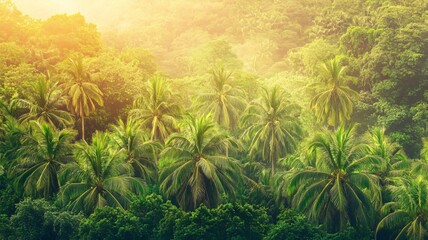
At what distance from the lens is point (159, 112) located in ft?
141

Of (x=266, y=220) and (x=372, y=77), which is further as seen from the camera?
(x=372, y=77)

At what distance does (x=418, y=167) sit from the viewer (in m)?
36.7

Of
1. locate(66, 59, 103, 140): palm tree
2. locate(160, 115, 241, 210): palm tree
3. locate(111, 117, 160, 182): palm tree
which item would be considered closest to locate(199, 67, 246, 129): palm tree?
locate(66, 59, 103, 140): palm tree

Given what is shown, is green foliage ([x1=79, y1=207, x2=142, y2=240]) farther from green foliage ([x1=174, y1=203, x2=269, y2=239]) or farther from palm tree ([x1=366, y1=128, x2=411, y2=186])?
palm tree ([x1=366, y1=128, x2=411, y2=186])

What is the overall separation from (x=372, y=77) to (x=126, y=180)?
107ft

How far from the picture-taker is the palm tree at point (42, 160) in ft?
114

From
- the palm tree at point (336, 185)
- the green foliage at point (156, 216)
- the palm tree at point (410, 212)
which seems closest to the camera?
the green foliage at point (156, 216)

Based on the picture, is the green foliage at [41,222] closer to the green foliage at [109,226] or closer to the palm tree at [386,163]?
the green foliage at [109,226]

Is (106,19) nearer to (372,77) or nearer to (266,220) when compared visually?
(372,77)

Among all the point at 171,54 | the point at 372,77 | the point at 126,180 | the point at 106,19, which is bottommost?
the point at 126,180

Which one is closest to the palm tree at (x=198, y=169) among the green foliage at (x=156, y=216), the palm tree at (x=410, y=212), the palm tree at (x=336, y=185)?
the green foliage at (x=156, y=216)

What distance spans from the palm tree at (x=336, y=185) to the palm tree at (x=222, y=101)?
616 inches

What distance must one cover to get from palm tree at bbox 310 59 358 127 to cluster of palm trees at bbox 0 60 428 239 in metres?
6.06

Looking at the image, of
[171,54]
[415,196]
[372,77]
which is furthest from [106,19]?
[415,196]
